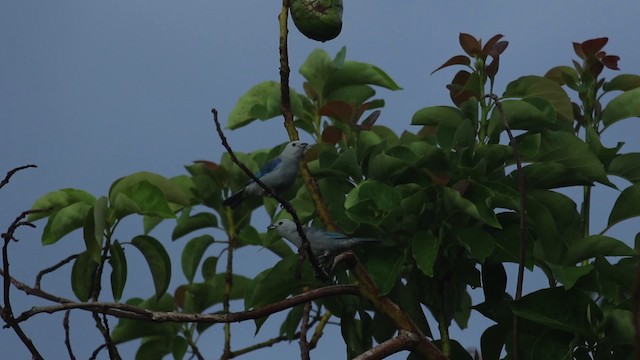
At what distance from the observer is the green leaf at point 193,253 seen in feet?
15.7

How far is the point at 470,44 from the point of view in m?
3.95

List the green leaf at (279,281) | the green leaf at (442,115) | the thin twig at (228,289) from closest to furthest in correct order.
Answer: the green leaf at (279,281) < the green leaf at (442,115) < the thin twig at (228,289)

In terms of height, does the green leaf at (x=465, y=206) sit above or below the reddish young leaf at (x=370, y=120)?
below

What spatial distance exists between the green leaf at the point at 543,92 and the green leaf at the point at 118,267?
5.03 feet

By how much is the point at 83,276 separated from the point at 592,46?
2.11 meters

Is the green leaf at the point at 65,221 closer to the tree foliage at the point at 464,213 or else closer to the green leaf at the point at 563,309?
the tree foliage at the point at 464,213

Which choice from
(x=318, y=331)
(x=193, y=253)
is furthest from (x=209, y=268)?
(x=318, y=331)

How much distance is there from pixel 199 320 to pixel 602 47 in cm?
199

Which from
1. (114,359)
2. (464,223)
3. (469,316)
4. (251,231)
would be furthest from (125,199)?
(469,316)

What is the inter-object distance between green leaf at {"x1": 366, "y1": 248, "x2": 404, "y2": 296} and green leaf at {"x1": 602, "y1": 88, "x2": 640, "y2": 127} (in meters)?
1.03

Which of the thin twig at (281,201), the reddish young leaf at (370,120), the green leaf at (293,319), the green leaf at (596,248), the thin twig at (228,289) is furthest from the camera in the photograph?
the thin twig at (228,289)

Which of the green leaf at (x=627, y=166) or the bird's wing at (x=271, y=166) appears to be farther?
the green leaf at (x=627, y=166)

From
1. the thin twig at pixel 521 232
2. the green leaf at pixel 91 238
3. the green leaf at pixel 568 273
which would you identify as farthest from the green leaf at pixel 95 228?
the green leaf at pixel 568 273

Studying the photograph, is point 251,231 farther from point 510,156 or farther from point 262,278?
point 510,156
